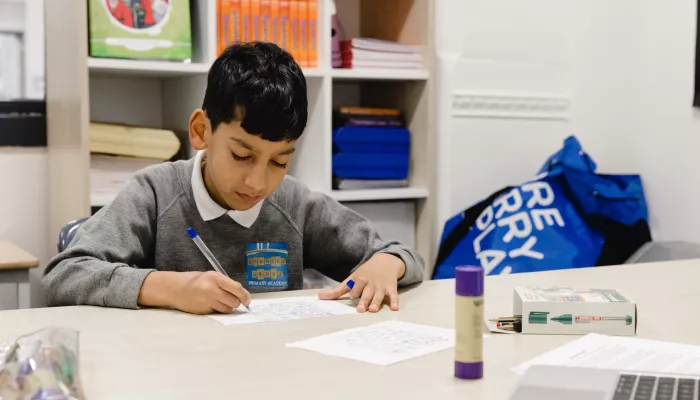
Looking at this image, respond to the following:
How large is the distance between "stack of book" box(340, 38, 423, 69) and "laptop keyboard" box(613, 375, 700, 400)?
1907 mm

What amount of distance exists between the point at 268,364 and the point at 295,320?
260 millimetres

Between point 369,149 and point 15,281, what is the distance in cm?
115

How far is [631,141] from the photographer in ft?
10.3

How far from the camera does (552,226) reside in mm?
2678

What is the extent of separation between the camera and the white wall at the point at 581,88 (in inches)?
114

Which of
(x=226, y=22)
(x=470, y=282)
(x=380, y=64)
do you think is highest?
(x=226, y=22)

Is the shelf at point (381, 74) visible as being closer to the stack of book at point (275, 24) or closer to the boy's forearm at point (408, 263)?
the stack of book at point (275, 24)

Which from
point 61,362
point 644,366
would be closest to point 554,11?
point 644,366

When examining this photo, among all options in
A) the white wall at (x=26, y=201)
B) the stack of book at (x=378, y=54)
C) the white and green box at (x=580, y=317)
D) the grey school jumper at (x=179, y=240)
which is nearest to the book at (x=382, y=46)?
the stack of book at (x=378, y=54)

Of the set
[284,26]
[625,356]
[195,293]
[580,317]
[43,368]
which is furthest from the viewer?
[284,26]

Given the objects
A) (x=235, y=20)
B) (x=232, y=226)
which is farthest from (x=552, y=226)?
(x=232, y=226)

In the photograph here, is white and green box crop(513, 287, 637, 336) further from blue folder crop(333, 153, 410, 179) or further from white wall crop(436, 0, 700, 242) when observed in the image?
white wall crop(436, 0, 700, 242)

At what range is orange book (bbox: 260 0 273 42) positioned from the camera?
8.20ft

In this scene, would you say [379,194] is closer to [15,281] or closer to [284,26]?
[284,26]
